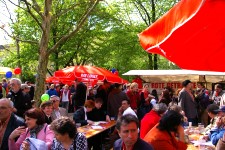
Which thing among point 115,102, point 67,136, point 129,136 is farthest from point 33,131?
point 115,102

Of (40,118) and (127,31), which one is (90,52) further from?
(40,118)

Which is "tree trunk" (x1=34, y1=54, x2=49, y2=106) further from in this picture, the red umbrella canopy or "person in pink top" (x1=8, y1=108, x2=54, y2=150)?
the red umbrella canopy

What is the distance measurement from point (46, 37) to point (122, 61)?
1573 centimetres

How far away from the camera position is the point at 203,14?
5.83 feet

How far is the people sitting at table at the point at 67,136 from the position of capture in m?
3.95

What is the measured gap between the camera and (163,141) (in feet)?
12.8

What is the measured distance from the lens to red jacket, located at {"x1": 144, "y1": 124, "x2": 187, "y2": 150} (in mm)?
3881

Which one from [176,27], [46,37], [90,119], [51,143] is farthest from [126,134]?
[46,37]

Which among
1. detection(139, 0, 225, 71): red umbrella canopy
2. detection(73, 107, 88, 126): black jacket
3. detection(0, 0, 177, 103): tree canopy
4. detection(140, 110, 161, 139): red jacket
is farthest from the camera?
detection(0, 0, 177, 103): tree canopy

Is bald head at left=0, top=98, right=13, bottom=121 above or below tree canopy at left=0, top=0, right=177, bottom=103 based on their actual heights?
below

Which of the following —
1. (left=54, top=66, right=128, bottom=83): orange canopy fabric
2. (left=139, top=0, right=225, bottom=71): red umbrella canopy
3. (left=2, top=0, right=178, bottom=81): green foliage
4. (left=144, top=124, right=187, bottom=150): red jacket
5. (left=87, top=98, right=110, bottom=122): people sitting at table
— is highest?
(left=2, top=0, right=178, bottom=81): green foliage

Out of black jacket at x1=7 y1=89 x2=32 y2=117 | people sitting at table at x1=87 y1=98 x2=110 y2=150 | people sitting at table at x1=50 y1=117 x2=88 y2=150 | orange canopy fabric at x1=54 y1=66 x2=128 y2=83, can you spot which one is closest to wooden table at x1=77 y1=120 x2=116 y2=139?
people sitting at table at x1=87 y1=98 x2=110 y2=150

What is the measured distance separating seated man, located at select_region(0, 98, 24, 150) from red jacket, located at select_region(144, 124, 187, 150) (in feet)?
7.04

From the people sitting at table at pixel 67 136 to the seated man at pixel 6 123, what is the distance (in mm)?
1007
